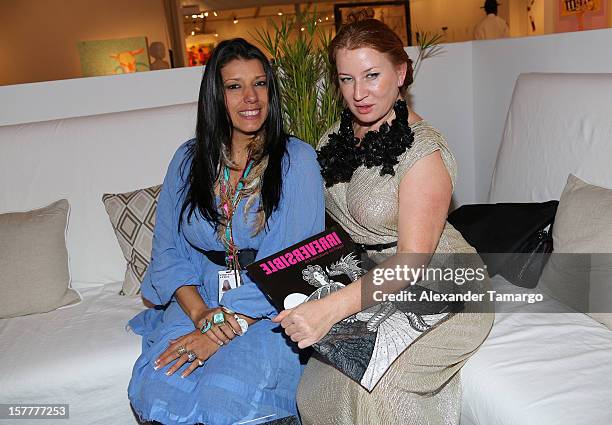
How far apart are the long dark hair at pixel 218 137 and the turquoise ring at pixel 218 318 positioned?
0.91 feet

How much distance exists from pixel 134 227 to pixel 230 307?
73 cm

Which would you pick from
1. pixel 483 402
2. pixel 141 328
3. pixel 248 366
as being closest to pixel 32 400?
pixel 141 328

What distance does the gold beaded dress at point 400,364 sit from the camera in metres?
1.51

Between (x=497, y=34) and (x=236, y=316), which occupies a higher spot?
(x=497, y=34)

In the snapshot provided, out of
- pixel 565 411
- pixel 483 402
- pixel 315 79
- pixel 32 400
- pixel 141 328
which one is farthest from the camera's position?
pixel 315 79

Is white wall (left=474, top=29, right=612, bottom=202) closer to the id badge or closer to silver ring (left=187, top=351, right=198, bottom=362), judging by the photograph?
the id badge

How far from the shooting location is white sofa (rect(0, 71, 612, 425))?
154cm

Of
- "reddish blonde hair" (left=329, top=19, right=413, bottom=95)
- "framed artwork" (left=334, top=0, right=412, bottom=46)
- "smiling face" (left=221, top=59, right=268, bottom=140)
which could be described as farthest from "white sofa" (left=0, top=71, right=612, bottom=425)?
"framed artwork" (left=334, top=0, right=412, bottom=46)

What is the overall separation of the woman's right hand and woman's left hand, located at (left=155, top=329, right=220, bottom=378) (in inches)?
0.6

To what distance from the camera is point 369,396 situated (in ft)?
4.90

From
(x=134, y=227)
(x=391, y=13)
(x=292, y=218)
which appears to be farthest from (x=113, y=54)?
(x=292, y=218)

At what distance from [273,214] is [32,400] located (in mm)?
957

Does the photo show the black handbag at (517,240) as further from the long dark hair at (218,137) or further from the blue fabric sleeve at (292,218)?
the long dark hair at (218,137)

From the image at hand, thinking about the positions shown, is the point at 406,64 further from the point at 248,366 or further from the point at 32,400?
the point at 32,400
